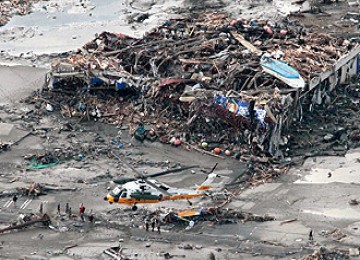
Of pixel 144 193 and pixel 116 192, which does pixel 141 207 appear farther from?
pixel 116 192

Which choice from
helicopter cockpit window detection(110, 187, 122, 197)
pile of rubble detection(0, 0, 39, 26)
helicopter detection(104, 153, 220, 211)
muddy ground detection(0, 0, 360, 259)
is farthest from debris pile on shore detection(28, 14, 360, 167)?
pile of rubble detection(0, 0, 39, 26)

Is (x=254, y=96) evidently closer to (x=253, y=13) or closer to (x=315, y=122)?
(x=315, y=122)

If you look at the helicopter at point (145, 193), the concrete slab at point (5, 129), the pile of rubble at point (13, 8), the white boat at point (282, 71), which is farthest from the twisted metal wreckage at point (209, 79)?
the pile of rubble at point (13, 8)

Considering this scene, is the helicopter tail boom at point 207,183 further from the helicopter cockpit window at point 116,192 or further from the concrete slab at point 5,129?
the concrete slab at point 5,129

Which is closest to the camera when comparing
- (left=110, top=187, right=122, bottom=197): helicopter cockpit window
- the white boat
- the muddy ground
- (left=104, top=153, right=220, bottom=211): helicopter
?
the muddy ground

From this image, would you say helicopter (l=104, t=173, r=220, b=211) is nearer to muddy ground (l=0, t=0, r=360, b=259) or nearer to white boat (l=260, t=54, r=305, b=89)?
muddy ground (l=0, t=0, r=360, b=259)

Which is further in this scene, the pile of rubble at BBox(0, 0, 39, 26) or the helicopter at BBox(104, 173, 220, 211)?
the pile of rubble at BBox(0, 0, 39, 26)
